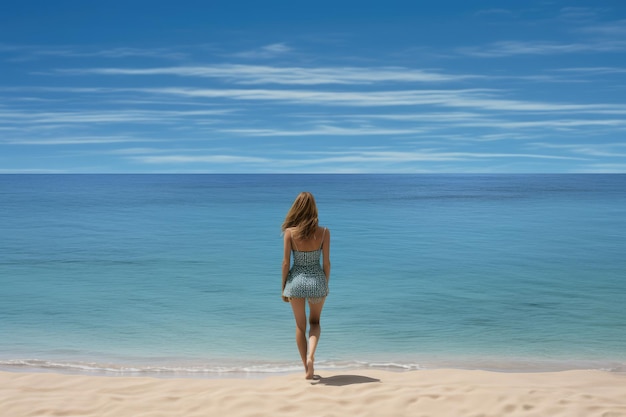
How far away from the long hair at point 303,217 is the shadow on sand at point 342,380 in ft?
5.47

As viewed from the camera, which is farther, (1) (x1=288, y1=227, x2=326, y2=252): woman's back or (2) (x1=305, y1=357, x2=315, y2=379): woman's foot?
(2) (x1=305, y1=357, x2=315, y2=379): woman's foot

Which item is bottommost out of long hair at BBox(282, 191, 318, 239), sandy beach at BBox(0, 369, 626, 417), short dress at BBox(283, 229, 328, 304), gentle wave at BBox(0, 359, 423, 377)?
sandy beach at BBox(0, 369, 626, 417)

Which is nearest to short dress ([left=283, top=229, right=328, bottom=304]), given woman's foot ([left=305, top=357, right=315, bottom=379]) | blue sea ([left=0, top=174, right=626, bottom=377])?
woman's foot ([left=305, top=357, right=315, bottom=379])

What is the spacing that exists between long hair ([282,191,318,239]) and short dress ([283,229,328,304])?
0.24m

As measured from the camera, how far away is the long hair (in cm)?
636

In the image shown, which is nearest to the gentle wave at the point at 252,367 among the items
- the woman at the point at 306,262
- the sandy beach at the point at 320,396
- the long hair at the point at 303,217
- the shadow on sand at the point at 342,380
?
the sandy beach at the point at 320,396

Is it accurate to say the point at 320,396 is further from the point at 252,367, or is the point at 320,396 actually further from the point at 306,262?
the point at 252,367

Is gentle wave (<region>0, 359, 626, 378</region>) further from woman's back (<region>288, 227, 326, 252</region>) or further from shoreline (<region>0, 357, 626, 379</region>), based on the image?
woman's back (<region>288, 227, 326, 252</region>)

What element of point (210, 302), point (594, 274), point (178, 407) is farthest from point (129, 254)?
point (178, 407)

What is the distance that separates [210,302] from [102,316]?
2.44 m

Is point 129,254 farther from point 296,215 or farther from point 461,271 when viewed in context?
point 296,215

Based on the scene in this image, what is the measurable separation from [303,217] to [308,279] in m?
0.69

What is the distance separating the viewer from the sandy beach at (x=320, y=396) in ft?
19.3

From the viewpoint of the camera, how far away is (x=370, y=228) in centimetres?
3388
